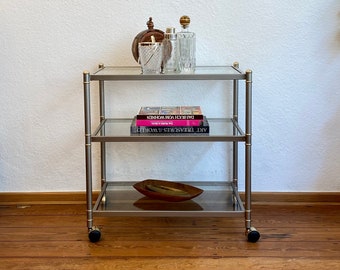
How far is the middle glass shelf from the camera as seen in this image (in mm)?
2111

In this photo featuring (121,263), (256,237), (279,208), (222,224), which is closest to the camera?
(121,263)

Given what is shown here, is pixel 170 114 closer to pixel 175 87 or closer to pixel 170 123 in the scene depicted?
pixel 170 123

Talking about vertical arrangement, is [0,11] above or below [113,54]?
above

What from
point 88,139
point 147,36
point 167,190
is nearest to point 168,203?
point 167,190

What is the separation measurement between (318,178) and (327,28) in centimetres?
67

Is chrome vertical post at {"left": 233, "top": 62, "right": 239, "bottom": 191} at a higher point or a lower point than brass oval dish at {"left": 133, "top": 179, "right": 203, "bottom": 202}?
higher

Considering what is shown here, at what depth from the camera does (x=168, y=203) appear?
2311 mm

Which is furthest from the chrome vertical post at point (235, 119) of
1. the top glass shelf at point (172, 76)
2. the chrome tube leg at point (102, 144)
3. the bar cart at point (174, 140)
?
the chrome tube leg at point (102, 144)

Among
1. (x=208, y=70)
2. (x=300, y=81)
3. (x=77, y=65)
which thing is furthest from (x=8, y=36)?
(x=300, y=81)

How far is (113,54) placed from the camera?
2.44 m

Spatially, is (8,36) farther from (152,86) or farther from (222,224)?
(222,224)

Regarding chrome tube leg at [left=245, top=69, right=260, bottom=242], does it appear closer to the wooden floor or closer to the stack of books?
the wooden floor

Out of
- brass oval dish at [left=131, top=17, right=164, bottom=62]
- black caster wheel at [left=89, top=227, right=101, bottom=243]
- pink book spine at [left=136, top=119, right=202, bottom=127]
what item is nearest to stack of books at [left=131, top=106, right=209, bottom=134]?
pink book spine at [left=136, top=119, right=202, bottom=127]

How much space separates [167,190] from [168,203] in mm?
56
